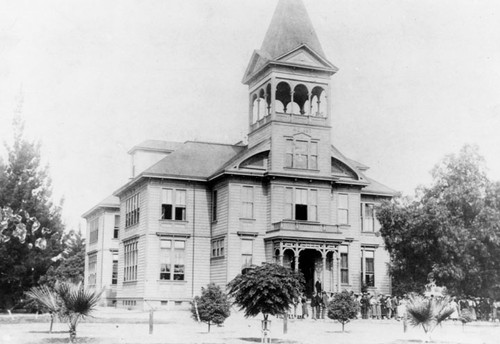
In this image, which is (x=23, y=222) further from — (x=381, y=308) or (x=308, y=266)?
(x=381, y=308)

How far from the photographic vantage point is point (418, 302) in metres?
22.4

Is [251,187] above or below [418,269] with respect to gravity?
above

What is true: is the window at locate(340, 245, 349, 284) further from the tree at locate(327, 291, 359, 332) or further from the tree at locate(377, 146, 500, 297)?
the tree at locate(327, 291, 359, 332)

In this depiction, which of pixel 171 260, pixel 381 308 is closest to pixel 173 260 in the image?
→ pixel 171 260

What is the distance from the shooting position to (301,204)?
42.7 meters

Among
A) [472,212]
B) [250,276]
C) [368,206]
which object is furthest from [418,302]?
[368,206]

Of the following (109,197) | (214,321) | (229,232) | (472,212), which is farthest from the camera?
(109,197)

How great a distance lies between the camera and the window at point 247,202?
138ft

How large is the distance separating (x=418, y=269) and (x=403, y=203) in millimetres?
4226

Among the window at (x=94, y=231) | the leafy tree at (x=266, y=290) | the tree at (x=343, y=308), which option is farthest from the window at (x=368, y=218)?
the leafy tree at (x=266, y=290)

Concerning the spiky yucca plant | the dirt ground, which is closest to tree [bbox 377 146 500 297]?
the dirt ground

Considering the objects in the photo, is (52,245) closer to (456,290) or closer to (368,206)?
(368,206)

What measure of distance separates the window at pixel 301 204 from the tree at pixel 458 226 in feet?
15.4

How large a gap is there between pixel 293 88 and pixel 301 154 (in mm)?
4256
